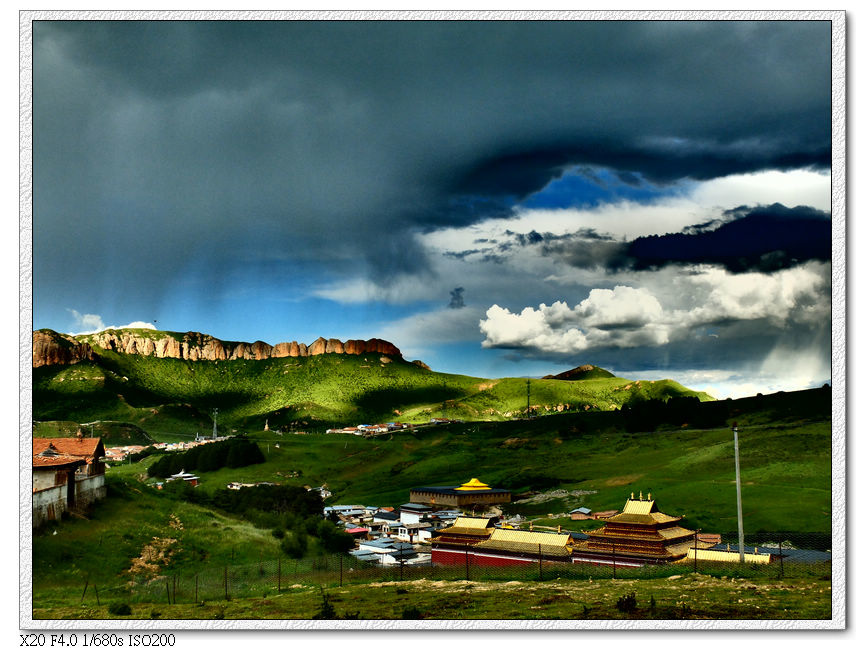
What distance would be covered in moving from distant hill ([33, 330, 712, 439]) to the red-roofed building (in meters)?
60.5

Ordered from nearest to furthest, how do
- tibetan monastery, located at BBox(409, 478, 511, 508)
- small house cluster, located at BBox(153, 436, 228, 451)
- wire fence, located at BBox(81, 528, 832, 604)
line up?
1. wire fence, located at BBox(81, 528, 832, 604)
2. tibetan monastery, located at BBox(409, 478, 511, 508)
3. small house cluster, located at BBox(153, 436, 228, 451)

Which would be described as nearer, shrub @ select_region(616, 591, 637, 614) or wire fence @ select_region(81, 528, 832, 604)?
shrub @ select_region(616, 591, 637, 614)

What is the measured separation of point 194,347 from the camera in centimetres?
12288

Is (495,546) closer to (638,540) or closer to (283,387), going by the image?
(638,540)

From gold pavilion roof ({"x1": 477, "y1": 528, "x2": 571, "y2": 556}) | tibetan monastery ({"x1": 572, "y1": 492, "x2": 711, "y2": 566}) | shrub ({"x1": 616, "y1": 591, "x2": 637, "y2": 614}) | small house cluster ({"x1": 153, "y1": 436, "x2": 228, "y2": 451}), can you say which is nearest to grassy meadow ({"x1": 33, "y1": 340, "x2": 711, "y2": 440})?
→ small house cluster ({"x1": 153, "y1": 436, "x2": 228, "y2": 451})

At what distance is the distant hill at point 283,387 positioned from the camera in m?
91.2

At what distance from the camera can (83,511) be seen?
2497cm

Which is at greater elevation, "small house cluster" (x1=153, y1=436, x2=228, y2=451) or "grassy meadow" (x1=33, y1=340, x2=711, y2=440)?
"grassy meadow" (x1=33, y1=340, x2=711, y2=440)

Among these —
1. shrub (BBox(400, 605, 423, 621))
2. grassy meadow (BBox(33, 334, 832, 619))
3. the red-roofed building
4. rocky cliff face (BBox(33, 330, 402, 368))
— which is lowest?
grassy meadow (BBox(33, 334, 832, 619))

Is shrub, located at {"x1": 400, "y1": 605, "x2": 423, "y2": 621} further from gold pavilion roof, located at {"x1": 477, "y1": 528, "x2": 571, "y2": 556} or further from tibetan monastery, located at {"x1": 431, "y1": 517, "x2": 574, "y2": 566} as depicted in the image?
gold pavilion roof, located at {"x1": 477, "y1": 528, "x2": 571, "y2": 556}

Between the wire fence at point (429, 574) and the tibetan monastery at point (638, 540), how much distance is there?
0.35m

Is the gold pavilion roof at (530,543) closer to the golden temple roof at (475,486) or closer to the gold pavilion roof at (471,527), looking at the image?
the gold pavilion roof at (471,527)

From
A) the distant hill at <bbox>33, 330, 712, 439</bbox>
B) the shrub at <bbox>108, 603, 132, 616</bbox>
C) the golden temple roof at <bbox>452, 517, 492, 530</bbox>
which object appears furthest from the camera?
the distant hill at <bbox>33, 330, 712, 439</bbox>

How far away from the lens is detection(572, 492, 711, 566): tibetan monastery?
24.0 m
